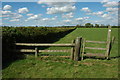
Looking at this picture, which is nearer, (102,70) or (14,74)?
(14,74)

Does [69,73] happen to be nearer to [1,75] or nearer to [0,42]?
[1,75]

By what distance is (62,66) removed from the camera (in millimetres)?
5969

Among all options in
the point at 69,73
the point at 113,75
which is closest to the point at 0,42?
the point at 69,73

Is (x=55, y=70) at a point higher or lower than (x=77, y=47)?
lower

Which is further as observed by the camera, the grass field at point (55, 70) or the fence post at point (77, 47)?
the fence post at point (77, 47)

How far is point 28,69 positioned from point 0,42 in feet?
6.64

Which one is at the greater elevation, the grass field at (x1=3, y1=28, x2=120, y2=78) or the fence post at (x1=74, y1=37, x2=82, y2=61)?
the fence post at (x1=74, y1=37, x2=82, y2=61)

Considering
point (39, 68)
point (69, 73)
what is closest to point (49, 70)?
point (39, 68)

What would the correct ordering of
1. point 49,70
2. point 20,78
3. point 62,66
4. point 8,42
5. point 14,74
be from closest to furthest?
point 20,78
point 14,74
point 49,70
point 62,66
point 8,42

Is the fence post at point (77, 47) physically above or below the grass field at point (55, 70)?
above

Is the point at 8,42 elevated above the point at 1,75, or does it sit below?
above

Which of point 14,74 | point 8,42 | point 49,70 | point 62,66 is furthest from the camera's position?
point 8,42

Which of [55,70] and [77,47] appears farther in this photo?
[77,47]

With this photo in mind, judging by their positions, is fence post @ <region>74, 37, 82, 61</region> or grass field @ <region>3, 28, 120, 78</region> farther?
fence post @ <region>74, 37, 82, 61</region>
